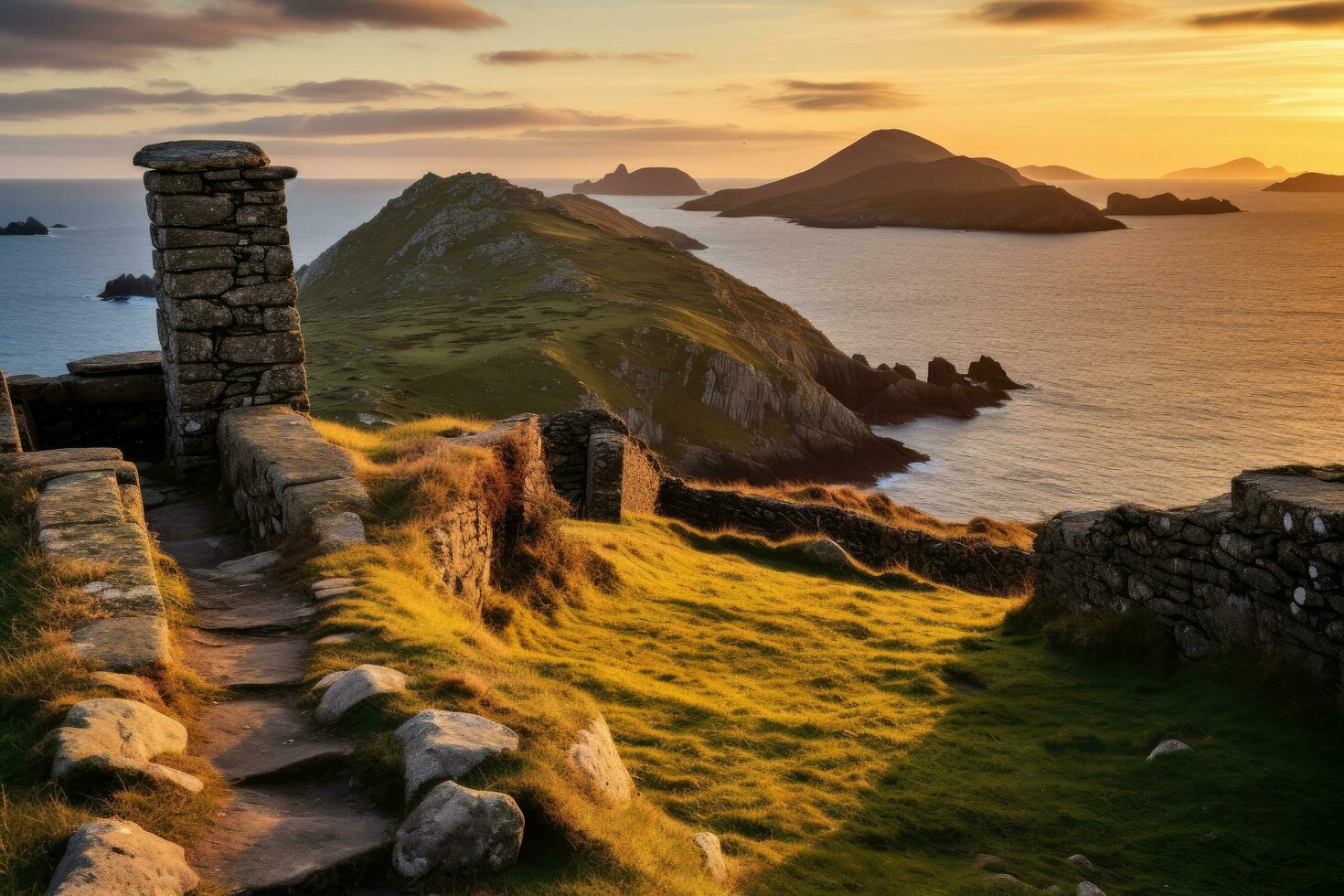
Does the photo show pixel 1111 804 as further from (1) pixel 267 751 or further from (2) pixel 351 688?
(1) pixel 267 751

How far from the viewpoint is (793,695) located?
490 inches

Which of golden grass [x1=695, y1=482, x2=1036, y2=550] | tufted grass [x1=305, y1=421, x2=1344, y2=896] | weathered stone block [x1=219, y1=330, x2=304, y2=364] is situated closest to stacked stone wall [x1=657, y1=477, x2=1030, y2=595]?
golden grass [x1=695, y1=482, x2=1036, y2=550]

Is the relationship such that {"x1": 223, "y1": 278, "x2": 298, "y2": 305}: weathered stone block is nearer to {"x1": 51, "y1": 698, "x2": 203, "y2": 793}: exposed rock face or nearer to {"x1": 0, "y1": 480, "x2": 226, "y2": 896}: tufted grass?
{"x1": 0, "y1": 480, "x2": 226, "y2": 896}: tufted grass

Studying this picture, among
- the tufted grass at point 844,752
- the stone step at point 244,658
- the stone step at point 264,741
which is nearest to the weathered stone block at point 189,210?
the tufted grass at point 844,752

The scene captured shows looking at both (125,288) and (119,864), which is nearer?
(119,864)

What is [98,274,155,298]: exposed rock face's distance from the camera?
177m

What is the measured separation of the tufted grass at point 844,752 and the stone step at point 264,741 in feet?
1.04

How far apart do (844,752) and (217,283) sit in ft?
35.7

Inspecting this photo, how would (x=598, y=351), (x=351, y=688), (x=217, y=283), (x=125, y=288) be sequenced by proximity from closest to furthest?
1. (x=351, y=688)
2. (x=217, y=283)
3. (x=598, y=351)
4. (x=125, y=288)

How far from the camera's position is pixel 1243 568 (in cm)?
1115

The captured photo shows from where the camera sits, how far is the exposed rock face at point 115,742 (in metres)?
5.29

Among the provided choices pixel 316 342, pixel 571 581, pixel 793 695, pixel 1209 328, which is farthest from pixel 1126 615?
pixel 1209 328

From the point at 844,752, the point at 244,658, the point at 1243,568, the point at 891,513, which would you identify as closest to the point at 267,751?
the point at 244,658

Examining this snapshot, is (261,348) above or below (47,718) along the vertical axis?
above
